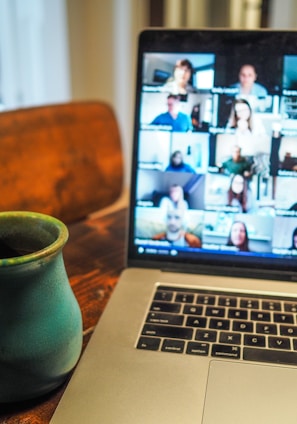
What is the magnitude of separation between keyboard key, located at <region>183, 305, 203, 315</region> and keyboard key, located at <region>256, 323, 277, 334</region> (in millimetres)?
61

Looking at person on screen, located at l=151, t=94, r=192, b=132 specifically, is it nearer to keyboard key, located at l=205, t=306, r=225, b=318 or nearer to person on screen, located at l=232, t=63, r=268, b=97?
person on screen, located at l=232, t=63, r=268, b=97

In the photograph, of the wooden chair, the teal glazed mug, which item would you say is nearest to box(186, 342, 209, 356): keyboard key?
the teal glazed mug

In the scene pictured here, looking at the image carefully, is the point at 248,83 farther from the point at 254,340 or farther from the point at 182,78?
the point at 254,340

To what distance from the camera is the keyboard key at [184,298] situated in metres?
→ 0.57

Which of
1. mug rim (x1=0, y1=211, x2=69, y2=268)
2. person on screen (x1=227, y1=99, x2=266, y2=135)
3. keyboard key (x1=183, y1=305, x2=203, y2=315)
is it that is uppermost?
person on screen (x1=227, y1=99, x2=266, y2=135)

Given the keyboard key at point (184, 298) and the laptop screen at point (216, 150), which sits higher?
the laptop screen at point (216, 150)

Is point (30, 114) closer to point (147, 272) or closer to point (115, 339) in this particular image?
point (147, 272)

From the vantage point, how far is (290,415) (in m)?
0.41

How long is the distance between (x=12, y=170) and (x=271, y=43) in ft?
1.93

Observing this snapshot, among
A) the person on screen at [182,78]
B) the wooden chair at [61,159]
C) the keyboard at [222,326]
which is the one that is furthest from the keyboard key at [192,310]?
the wooden chair at [61,159]

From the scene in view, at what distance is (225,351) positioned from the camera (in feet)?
1.60

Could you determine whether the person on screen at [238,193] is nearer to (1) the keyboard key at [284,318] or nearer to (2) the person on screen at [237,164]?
(2) the person on screen at [237,164]

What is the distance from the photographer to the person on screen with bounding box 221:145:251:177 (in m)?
0.61

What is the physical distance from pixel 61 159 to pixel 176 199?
0.53 metres
